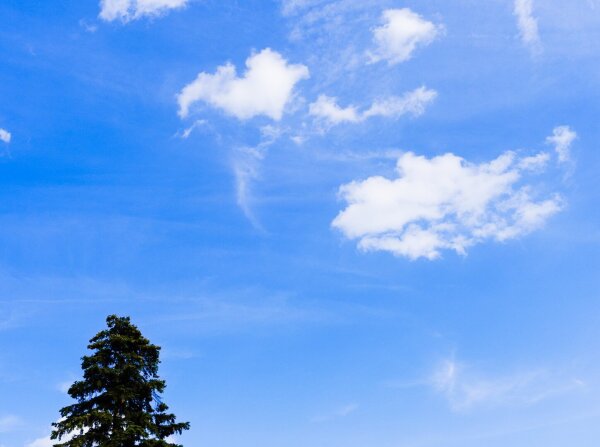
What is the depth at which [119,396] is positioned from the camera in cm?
2616

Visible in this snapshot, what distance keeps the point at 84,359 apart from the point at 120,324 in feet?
7.10

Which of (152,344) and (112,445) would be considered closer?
(112,445)

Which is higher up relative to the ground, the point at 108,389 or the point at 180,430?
the point at 108,389

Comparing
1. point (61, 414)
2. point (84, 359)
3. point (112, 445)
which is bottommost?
point (112, 445)

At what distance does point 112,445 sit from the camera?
24.9 m

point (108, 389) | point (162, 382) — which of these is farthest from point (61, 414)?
point (162, 382)

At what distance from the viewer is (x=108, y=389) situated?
86.6 ft

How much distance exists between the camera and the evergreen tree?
25.2 meters

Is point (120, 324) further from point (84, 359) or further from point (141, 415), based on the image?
point (141, 415)

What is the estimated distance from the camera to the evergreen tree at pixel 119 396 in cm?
2520

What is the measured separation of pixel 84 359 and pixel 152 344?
3.04 m

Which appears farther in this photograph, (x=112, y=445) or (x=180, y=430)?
(x=180, y=430)

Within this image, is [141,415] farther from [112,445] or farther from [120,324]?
[120,324]

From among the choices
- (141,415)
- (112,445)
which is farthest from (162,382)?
(112,445)
